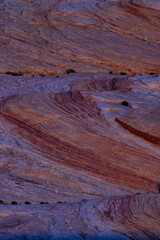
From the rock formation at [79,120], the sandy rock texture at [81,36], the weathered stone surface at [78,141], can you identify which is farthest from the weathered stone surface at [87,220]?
the sandy rock texture at [81,36]

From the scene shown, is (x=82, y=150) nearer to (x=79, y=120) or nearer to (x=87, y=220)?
(x=79, y=120)

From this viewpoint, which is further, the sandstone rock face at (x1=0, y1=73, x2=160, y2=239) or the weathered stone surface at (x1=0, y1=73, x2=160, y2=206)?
the weathered stone surface at (x1=0, y1=73, x2=160, y2=206)

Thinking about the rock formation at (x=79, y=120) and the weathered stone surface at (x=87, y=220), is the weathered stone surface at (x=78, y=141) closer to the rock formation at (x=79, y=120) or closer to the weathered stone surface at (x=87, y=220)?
the rock formation at (x=79, y=120)

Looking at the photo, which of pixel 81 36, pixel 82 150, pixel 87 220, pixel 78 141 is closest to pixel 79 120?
pixel 78 141

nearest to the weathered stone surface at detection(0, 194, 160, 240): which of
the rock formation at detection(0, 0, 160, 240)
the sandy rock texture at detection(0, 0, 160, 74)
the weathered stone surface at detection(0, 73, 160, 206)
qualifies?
the rock formation at detection(0, 0, 160, 240)

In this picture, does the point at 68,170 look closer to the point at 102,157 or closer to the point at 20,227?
the point at 102,157

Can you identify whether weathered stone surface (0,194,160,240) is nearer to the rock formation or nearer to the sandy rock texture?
the rock formation
